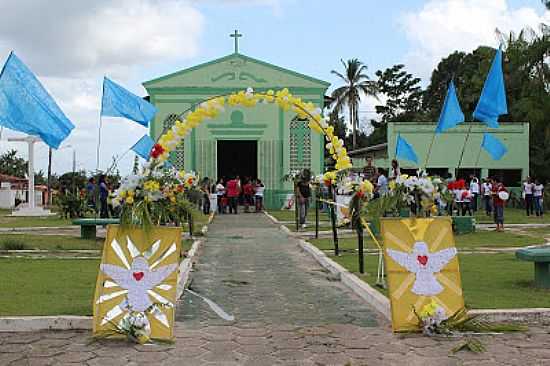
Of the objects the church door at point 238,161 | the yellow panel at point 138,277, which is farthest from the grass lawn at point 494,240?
the church door at point 238,161

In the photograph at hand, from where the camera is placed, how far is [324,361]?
Result: 5988mm

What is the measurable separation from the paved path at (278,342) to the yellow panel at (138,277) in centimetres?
26

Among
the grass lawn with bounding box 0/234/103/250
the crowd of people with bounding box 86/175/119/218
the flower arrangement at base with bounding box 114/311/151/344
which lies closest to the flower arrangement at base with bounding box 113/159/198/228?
the flower arrangement at base with bounding box 114/311/151/344

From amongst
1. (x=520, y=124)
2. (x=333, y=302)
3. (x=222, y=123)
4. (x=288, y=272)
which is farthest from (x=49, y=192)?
(x=333, y=302)

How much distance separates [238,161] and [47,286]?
3272cm

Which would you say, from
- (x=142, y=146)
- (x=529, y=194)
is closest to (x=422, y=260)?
(x=142, y=146)

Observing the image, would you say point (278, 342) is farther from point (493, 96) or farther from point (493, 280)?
point (493, 96)

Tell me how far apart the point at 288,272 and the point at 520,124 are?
24534 mm

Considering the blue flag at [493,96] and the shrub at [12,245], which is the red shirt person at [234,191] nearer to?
the shrub at [12,245]

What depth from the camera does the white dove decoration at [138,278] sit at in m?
6.77

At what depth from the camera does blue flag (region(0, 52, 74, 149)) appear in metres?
Result: 11.9

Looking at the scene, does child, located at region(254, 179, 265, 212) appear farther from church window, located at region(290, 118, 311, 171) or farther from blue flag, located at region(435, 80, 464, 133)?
blue flag, located at region(435, 80, 464, 133)

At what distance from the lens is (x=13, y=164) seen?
242 ft

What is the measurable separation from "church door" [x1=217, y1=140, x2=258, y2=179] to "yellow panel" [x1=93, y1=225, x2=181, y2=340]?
32.5 meters
